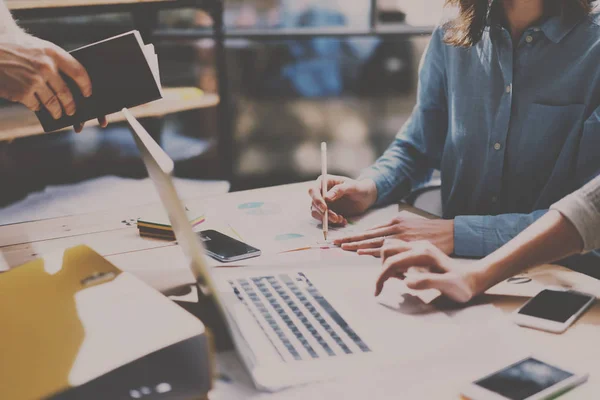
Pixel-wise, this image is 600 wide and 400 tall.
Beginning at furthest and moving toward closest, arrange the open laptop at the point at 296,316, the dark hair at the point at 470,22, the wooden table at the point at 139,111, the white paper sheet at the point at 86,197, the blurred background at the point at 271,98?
the blurred background at the point at 271,98
the white paper sheet at the point at 86,197
the wooden table at the point at 139,111
the dark hair at the point at 470,22
the open laptop at the point at 296,316

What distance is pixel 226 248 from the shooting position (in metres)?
1.24

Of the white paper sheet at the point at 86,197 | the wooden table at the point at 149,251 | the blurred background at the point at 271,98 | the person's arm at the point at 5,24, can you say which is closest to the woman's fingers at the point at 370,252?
the wooden table at the point at 149,251

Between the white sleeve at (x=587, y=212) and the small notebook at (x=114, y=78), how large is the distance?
0.83 meters

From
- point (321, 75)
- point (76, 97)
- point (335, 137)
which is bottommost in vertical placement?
point (335, 137)

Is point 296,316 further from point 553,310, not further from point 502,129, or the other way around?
point 502,129

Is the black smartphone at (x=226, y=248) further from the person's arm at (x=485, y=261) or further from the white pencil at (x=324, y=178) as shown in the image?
the person's arm at (x=485, y=261)

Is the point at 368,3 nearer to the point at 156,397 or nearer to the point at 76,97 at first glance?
the point at 76,97

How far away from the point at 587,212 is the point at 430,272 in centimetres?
27

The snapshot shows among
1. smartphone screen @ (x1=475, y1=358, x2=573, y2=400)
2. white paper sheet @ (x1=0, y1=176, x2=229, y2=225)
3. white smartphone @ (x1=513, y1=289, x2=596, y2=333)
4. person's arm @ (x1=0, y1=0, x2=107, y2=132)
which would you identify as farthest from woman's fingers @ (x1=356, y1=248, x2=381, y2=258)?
white paper sheet @ (x1=0, y1=176, x2=229, y2=225)

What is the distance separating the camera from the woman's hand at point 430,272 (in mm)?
983

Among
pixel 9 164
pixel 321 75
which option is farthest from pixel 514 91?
pixel 321 75

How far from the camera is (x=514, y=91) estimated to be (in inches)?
58.1

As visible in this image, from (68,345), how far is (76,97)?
0.63 m

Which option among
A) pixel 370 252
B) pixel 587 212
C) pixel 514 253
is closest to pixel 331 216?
pixel 370 252
